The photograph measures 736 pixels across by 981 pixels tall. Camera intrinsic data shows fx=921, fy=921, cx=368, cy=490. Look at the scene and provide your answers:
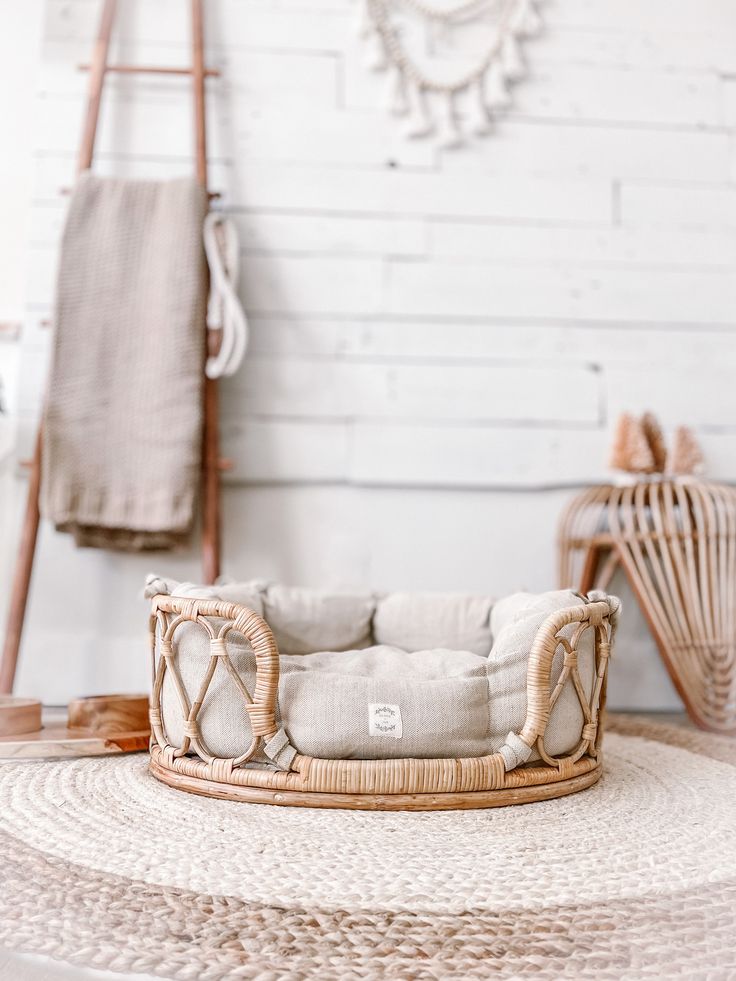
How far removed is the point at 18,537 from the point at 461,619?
941mm

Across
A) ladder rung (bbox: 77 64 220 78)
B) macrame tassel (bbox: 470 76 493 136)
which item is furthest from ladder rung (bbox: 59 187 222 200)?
macrame tassel (bbox: 470 76 493 136)

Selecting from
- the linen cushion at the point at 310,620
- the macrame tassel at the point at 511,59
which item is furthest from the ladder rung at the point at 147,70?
the linen cushion at the point at 310,620

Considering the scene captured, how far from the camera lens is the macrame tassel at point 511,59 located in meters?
1.92

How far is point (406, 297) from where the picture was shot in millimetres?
1909

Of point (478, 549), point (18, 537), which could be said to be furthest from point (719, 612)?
point (18, 537)

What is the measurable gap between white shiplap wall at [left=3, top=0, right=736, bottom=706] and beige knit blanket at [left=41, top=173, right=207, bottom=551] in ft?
0.43

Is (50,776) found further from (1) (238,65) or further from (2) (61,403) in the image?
(1) (238,65)

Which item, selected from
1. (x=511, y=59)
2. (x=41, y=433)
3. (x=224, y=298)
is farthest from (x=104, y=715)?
(x=511, y=59)

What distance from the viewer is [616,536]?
1.72 m

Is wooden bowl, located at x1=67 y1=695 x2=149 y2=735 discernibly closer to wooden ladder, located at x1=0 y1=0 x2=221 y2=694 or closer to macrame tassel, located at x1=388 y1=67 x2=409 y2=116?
wooden ladder, located at x1=0 y1=0 x2=221 y2=694

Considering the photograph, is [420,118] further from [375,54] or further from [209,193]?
[209,193]

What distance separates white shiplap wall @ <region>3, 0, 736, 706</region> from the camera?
187cm

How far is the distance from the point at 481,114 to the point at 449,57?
15cm

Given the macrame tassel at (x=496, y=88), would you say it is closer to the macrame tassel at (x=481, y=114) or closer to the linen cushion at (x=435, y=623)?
the macrame tassel at (x=481, y=114)
